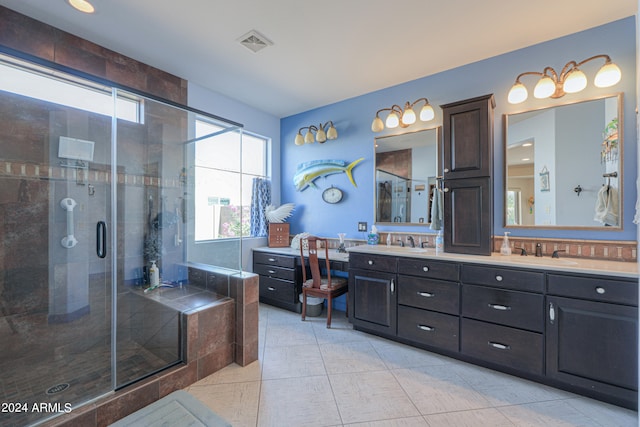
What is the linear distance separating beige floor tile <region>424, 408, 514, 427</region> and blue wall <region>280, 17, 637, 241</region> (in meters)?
1.59

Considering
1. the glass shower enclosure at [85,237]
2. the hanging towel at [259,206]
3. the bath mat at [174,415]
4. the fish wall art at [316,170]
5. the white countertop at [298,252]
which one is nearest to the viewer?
the bath mat at [174,415]

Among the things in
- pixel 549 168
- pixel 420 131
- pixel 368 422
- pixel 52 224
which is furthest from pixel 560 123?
pixel 52 224

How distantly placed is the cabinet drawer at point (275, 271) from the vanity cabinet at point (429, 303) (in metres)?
1.42

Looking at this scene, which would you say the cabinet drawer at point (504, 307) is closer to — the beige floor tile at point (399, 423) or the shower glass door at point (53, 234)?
the beige floor tile at point (399, 423)

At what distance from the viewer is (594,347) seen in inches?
69.8

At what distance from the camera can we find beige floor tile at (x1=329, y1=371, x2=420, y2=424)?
171cm

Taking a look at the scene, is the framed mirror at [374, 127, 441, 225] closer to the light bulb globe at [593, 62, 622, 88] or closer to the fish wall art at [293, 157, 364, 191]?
the fish wall art at [293, 157, 364, 191]

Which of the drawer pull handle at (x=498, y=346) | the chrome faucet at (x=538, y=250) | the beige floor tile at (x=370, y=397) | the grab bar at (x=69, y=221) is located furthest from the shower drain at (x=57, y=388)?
the chrome faucet at (x=538, y=250)

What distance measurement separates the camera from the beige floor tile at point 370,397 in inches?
67.3

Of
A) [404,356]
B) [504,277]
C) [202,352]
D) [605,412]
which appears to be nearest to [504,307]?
[504,277]

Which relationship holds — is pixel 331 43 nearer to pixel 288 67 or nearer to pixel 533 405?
pixel 288 67

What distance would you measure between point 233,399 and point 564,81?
11.8ft

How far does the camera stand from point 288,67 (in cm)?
286

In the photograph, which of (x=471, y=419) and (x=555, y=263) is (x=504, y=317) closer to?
(x=555, y=263)
